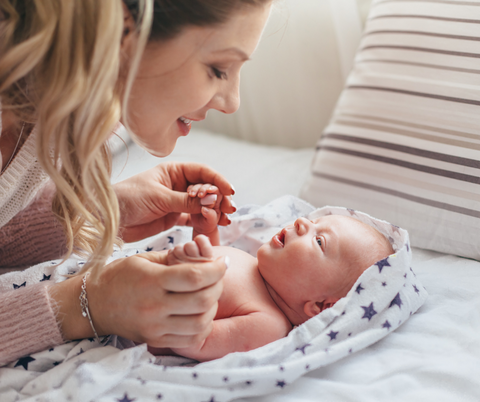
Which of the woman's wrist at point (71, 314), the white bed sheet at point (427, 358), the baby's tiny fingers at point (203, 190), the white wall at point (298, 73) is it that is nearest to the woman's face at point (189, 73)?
the baby's tiny fingers at point (203, 190)

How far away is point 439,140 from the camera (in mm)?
1117

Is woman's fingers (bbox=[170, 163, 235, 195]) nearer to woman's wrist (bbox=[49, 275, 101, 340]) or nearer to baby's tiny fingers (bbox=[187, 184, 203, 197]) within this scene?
baby's tiny fingers (bbox=[187, 184, 203, 197])

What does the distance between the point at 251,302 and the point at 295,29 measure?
1234 mm

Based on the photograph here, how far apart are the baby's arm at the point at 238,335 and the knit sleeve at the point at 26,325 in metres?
0.22

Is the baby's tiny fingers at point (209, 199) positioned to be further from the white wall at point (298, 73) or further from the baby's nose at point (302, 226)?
the white wall at point (298, 73)

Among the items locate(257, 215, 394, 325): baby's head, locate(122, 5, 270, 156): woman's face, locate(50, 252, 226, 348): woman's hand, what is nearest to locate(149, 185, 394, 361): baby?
locate(257, 215, 394, 325): baby's head

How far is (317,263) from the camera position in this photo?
94 cm

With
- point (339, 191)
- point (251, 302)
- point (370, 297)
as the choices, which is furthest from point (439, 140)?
point (251, 302)

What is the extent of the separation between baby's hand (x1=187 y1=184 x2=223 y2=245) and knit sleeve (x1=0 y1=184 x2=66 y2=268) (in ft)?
1.05

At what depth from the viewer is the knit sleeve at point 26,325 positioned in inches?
29.5

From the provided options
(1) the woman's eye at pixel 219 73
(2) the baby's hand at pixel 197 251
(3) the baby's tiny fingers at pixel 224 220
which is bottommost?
(3) the baby's tiny fingers at pixel 224 220

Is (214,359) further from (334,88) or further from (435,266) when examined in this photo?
(334,88)

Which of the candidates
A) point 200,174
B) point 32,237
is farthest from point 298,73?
point 32,237

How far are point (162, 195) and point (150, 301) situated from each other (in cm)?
38
